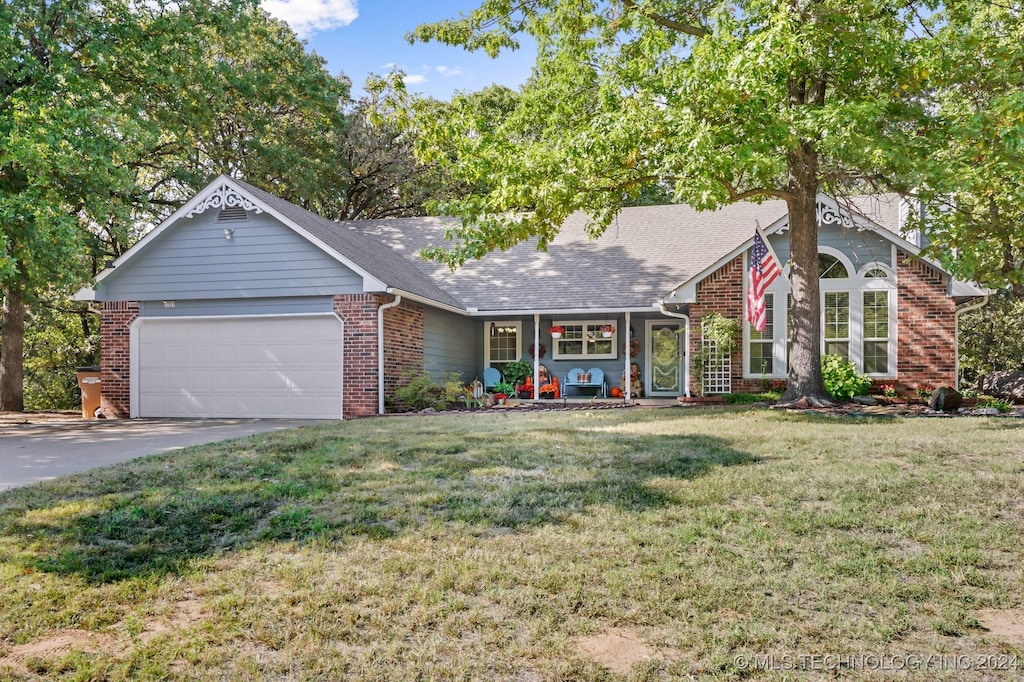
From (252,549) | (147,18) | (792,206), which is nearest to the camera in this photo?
(252,549)

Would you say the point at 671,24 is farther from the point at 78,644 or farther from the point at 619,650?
the point at 78,644

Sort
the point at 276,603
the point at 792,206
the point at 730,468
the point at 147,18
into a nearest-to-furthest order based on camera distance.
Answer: the point at 276,603 < the point at 730,468 < the point at 792,206 < the point at 147,18

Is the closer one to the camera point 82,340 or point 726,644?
point 726,644

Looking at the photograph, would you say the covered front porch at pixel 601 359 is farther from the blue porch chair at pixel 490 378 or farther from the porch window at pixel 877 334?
the porch window at pixel 877 334

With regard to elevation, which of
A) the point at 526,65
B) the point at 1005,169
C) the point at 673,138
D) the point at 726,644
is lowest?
the point at 726,644

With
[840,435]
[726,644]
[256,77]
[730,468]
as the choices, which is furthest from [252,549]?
[256,77]

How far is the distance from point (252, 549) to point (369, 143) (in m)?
22.7

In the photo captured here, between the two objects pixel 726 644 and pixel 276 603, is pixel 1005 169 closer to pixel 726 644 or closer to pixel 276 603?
pixel 726 644

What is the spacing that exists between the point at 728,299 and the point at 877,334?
10.1 feet

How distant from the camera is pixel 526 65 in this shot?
14242 mm

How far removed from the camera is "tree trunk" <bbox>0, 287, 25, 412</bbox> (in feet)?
57.4

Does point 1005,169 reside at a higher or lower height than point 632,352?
higher

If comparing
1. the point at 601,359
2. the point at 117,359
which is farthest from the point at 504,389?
the point at 117,359

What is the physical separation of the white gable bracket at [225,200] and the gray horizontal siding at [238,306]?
6.07 ft
